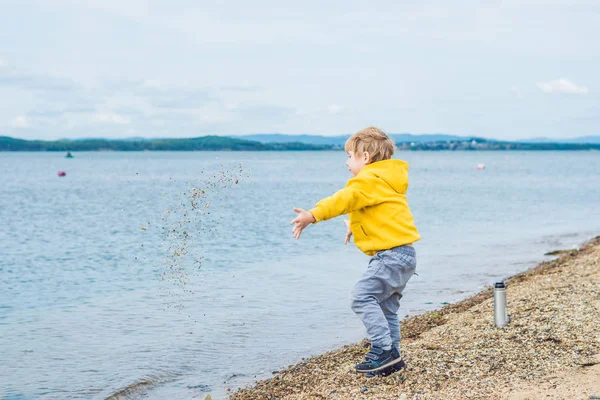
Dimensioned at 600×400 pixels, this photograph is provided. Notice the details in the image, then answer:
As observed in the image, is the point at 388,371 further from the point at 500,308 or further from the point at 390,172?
the point at 500,308

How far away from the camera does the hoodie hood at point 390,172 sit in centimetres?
642

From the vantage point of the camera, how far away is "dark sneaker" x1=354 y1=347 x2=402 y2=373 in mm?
6633

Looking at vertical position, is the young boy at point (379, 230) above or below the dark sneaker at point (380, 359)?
above

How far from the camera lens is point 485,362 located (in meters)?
6.97

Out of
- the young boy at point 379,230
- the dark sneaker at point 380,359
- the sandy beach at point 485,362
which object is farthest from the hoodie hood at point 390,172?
the sandy beach at point 485,362

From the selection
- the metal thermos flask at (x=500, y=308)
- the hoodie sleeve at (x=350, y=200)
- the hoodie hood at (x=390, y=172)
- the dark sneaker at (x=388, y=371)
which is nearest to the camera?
the hoodie sleeve at (x=350, y=200)

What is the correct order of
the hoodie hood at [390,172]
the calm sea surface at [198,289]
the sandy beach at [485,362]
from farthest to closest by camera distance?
the calm sea surface at [198,289] → the hoodie hood at [390,172] → the sandy beach at [485,362]

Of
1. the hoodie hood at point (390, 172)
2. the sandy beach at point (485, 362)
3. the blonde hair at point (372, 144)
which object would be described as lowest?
the sandy beach at point (485, 362)

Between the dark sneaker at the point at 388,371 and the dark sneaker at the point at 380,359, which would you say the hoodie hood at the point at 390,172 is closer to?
the dark sneaker at the point at 380,359

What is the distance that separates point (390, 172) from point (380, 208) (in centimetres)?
37

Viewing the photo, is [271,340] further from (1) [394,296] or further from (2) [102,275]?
(2) [102,275]

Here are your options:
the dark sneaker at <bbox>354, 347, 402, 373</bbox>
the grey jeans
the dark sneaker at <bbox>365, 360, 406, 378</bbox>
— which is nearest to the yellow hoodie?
the grey jeans

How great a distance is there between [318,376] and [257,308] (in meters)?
6.97

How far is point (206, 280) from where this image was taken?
18047mm
